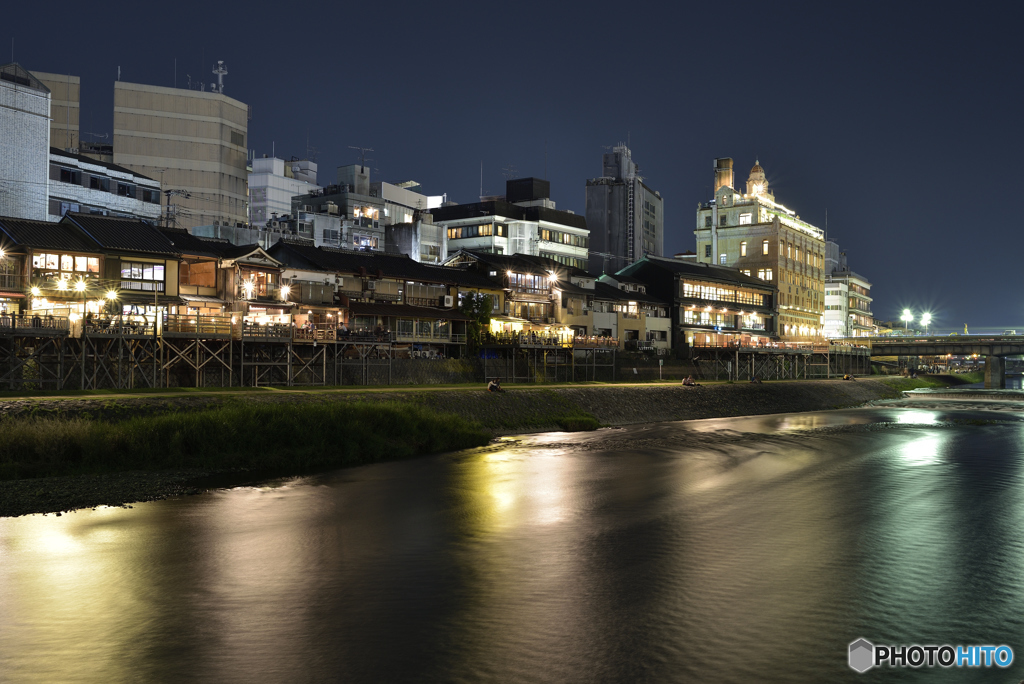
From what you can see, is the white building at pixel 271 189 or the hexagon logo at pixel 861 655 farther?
the white building at pixel 271 189

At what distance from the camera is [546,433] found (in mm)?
44594

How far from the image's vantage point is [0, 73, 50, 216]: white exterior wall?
6016cm

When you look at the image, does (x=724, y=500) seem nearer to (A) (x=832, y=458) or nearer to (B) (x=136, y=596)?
(A) (x=832, y=458)

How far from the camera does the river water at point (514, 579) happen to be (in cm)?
1326

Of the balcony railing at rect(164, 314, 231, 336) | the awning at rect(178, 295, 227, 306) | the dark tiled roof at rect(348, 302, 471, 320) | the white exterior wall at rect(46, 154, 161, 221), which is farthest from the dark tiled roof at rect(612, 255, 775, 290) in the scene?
the balcony railing at rect(164, 314, 231, 336)

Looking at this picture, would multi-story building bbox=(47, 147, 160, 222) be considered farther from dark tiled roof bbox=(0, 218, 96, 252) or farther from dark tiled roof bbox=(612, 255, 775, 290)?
dark tiled roof bbox=(612, 255, 775, 290)

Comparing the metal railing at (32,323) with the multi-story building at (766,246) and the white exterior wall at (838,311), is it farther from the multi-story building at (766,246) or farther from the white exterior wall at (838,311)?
the white exterior wall at (838,311)

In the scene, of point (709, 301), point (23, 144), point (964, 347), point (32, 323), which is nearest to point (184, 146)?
point (23, 144)

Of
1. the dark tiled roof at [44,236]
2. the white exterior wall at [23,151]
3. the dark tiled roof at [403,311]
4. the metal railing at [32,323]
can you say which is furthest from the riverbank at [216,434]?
the white exterior wall at [23,151]

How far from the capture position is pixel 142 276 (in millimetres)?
48500

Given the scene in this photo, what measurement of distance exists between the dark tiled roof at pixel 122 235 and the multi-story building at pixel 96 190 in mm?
19999

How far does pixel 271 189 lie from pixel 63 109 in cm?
3060

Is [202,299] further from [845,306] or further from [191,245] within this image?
[845,306]

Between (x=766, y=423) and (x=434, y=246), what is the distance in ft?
169
